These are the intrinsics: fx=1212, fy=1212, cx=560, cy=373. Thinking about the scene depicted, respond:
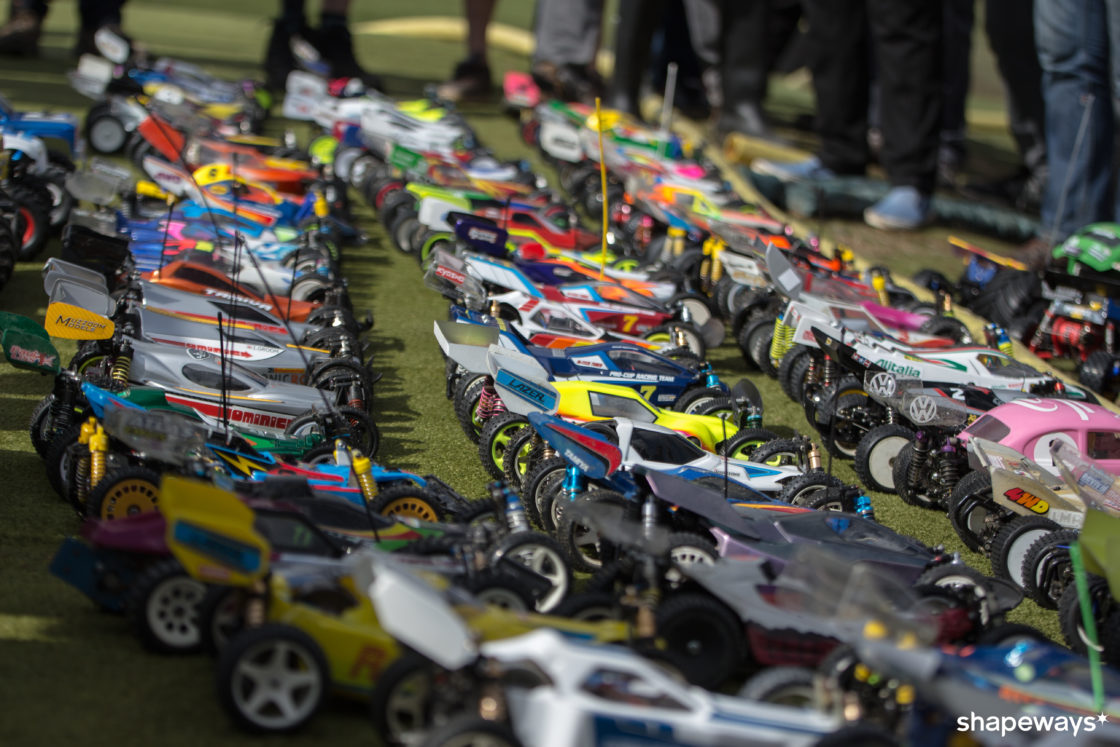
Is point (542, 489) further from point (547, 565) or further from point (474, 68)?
point (474, 68)

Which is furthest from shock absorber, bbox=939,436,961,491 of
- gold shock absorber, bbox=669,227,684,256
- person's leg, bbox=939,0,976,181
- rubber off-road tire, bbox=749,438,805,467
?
person's leg, bbox=939,0,976,181

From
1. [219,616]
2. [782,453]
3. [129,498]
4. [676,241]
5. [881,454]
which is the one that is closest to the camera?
[219,616]

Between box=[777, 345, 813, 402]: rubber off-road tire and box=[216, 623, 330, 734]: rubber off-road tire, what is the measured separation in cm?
570

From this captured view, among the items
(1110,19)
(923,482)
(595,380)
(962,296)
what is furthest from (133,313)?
(1110,19)

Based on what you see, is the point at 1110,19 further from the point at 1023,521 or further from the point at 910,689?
the point at 910,689

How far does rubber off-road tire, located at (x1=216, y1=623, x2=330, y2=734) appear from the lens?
477 centimetres

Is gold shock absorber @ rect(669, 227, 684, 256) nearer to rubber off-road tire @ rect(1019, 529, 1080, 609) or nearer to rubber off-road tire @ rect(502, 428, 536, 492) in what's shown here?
rubber off-road tire @ rect(502, 428, 536, 492)

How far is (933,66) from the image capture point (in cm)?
1477

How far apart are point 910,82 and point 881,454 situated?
25.7ft

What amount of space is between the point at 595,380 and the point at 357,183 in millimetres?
6883

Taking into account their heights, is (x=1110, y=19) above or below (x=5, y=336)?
above

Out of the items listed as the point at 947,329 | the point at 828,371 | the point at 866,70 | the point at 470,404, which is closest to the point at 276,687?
the point at 470,404

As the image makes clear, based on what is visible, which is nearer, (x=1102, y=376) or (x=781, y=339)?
(x=781, y=339)

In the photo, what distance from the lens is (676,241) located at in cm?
1231
